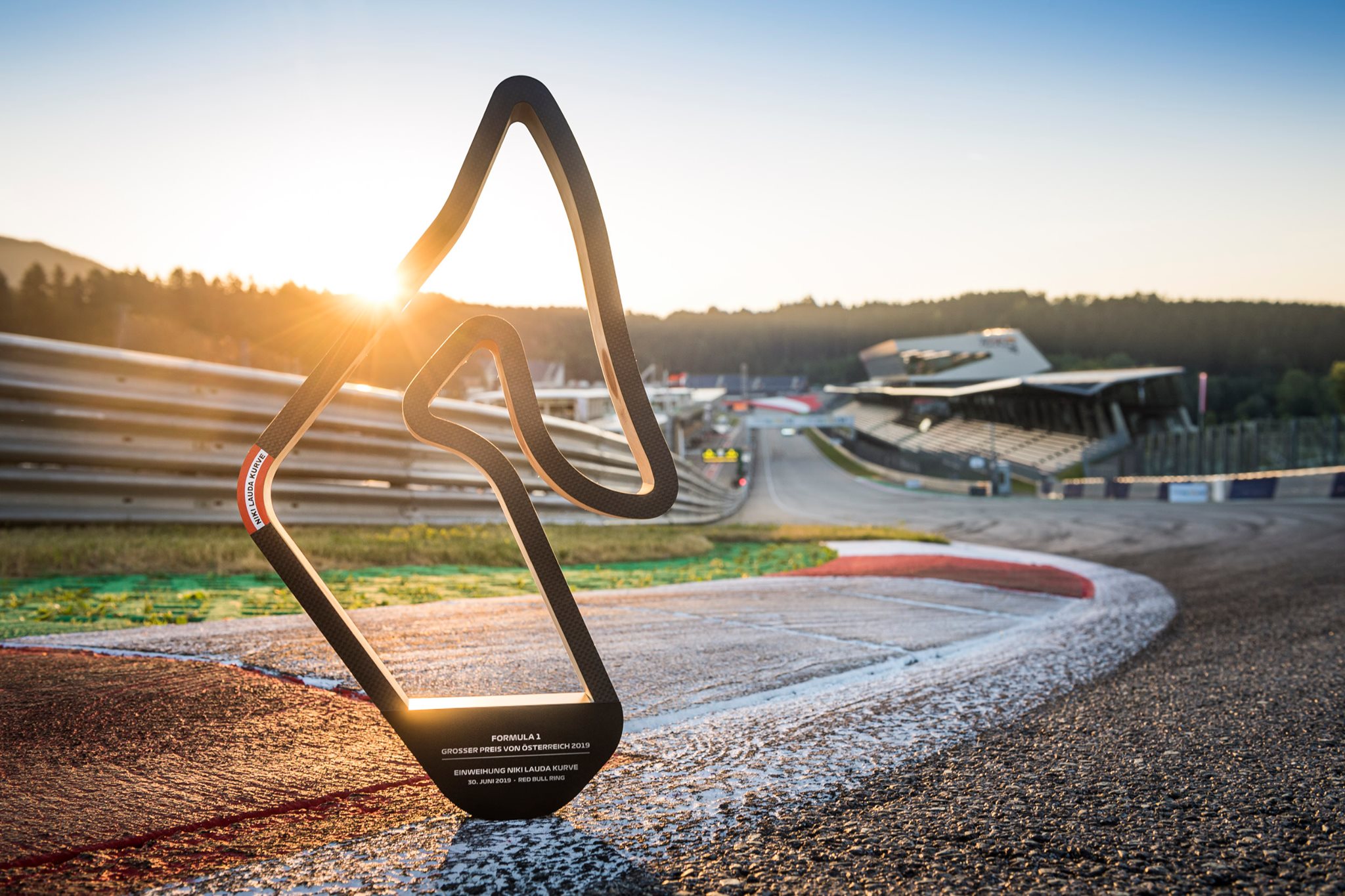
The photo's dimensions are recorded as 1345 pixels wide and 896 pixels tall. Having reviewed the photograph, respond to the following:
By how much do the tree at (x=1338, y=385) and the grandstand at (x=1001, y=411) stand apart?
12.0 m

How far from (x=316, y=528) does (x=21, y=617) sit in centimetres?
368

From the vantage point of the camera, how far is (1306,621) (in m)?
5.83

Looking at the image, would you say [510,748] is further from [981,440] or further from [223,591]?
[981,440]

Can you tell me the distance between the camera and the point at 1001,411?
75750 mm

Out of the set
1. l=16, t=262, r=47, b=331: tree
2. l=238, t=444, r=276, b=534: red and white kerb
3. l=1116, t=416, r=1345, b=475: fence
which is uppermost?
l=16, t=262, r=47, b=331: tree

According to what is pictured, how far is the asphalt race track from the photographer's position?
1982mm

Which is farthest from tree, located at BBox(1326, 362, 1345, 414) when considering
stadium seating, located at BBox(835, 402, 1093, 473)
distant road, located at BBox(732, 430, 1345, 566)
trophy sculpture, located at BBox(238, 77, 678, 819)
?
trophy sculpture, located at BBox(238, 77, 678, 819)

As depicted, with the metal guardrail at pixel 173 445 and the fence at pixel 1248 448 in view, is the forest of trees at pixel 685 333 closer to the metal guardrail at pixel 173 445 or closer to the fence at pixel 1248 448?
the metal guardrail at pixel 173 445

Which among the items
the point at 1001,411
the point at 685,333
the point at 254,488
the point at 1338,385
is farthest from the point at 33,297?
the point at 685,333

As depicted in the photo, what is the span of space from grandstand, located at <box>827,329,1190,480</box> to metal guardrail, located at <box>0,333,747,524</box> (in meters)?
50.7

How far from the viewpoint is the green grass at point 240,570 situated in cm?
491

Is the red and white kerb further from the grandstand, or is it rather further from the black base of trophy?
the grandstand

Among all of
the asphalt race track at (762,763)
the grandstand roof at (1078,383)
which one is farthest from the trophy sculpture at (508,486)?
the grandstand roof at (1078,383)

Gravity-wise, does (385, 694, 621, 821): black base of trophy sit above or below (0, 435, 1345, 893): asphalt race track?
above
